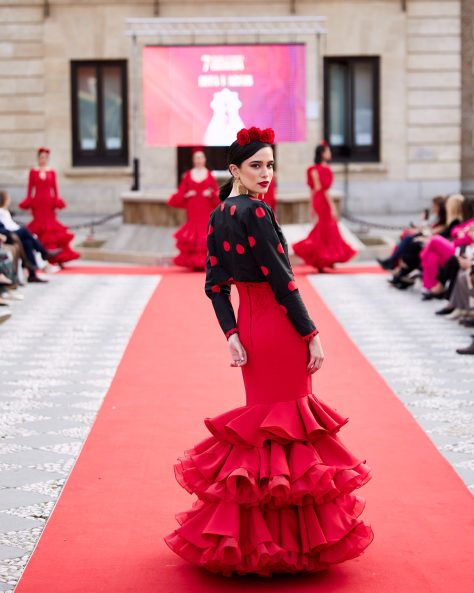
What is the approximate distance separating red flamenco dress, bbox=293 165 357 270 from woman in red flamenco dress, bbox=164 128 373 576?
13.0 metres

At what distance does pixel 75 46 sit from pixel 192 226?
1277 centimetres

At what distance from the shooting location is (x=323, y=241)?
62.9ft

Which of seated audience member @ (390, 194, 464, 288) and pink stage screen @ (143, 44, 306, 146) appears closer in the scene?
seated audience member @ (390, 194, 464, 288)

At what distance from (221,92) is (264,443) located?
18.4m

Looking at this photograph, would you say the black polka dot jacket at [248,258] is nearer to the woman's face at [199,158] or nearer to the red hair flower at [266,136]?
the red hair flower at [266,136]

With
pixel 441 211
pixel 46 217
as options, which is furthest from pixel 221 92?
pixel 441 211

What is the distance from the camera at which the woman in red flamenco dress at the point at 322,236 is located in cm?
1892

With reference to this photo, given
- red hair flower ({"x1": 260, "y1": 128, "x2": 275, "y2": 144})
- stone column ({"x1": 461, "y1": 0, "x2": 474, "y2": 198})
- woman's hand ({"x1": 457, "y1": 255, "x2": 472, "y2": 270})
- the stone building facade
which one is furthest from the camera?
stone column ({"x1": 461, "y1": 0, "x2": 474, "y2": 198})

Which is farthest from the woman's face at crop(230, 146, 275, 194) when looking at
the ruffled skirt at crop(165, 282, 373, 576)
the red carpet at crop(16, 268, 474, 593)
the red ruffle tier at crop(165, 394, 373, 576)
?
the red carpet at crop(16, 268, 474, 593)

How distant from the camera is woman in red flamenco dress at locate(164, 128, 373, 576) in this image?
557 centimetres

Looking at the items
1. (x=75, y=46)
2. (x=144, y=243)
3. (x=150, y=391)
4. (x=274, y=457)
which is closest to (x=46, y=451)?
(x=150, y=391)

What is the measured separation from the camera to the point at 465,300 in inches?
546

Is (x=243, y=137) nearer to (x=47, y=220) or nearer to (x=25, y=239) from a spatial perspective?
(x=25, y=239)

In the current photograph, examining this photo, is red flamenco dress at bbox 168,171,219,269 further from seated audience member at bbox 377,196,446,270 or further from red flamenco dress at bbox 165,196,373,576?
red flamenco dress at bbox 165,196,373,576
